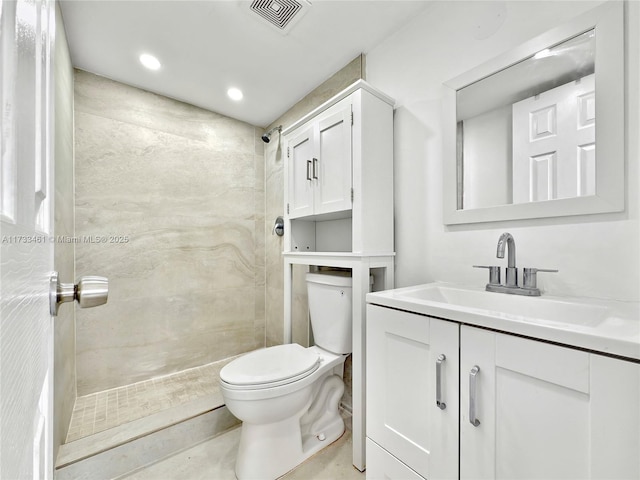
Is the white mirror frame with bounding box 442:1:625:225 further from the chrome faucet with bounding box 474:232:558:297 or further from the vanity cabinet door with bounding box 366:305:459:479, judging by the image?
the vanity cabinet door with bounding box 366:305:459:479

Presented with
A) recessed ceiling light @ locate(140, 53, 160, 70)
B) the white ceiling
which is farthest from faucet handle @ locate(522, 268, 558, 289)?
recessed ceiling light @ locate(140, 53, 160, 70)

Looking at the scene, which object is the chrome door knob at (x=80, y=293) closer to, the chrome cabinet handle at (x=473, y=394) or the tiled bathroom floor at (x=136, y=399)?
the chrome cabinet handle at (x=473, y=394)

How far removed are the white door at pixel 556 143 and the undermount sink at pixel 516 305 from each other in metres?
0.37

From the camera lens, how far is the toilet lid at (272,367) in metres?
1.20

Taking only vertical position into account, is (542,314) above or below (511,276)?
below

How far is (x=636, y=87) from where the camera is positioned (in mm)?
850

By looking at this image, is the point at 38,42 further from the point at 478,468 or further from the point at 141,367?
the point at 141,367

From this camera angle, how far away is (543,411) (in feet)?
2.12

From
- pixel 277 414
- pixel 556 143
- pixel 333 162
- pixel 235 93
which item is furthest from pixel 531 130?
pixel 235 93

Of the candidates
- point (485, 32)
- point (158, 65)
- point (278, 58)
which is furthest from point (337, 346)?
point (158, 65)

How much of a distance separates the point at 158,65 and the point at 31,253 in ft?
6.58

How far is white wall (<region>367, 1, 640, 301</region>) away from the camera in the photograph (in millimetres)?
873

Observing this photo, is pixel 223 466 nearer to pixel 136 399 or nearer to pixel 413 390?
pixel 136 399

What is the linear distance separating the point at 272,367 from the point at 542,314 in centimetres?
109
